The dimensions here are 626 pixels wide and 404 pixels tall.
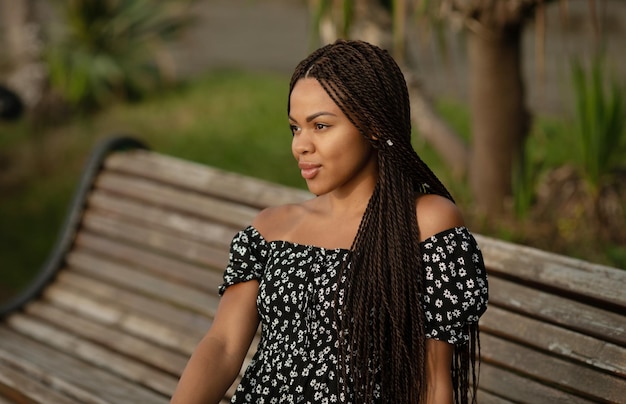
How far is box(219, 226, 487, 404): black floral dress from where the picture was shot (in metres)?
2.73

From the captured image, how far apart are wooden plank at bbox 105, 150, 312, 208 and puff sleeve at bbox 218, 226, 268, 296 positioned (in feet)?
4.36

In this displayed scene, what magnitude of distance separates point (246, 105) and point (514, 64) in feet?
13.5

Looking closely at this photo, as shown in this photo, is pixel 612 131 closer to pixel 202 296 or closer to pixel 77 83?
pixel 202 296

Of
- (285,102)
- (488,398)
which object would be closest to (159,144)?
(285,102)

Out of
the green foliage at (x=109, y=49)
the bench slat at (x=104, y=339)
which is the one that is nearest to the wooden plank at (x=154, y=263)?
the bench slat at (x=104, y=339)

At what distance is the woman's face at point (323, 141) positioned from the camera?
2783mm

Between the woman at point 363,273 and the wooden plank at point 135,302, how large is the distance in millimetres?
1544

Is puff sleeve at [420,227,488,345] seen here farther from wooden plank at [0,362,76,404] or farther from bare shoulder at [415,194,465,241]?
wooden plank at [0,362,76,404]

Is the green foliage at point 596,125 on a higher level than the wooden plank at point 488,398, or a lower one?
→ higher

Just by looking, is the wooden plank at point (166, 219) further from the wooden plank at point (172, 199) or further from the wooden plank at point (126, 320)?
the wooden plank at point (126, 320)

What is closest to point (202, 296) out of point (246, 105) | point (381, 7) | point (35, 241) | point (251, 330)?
point (251, 330)

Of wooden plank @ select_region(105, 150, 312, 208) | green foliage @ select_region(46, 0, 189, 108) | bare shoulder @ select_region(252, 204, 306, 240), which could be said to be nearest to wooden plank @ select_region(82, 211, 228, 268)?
wooden plank @ select_region(105, 150, 312, 208)

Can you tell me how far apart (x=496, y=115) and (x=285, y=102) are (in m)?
3.67

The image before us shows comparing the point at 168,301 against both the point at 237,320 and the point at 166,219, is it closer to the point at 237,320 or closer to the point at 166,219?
the point at 166,219
